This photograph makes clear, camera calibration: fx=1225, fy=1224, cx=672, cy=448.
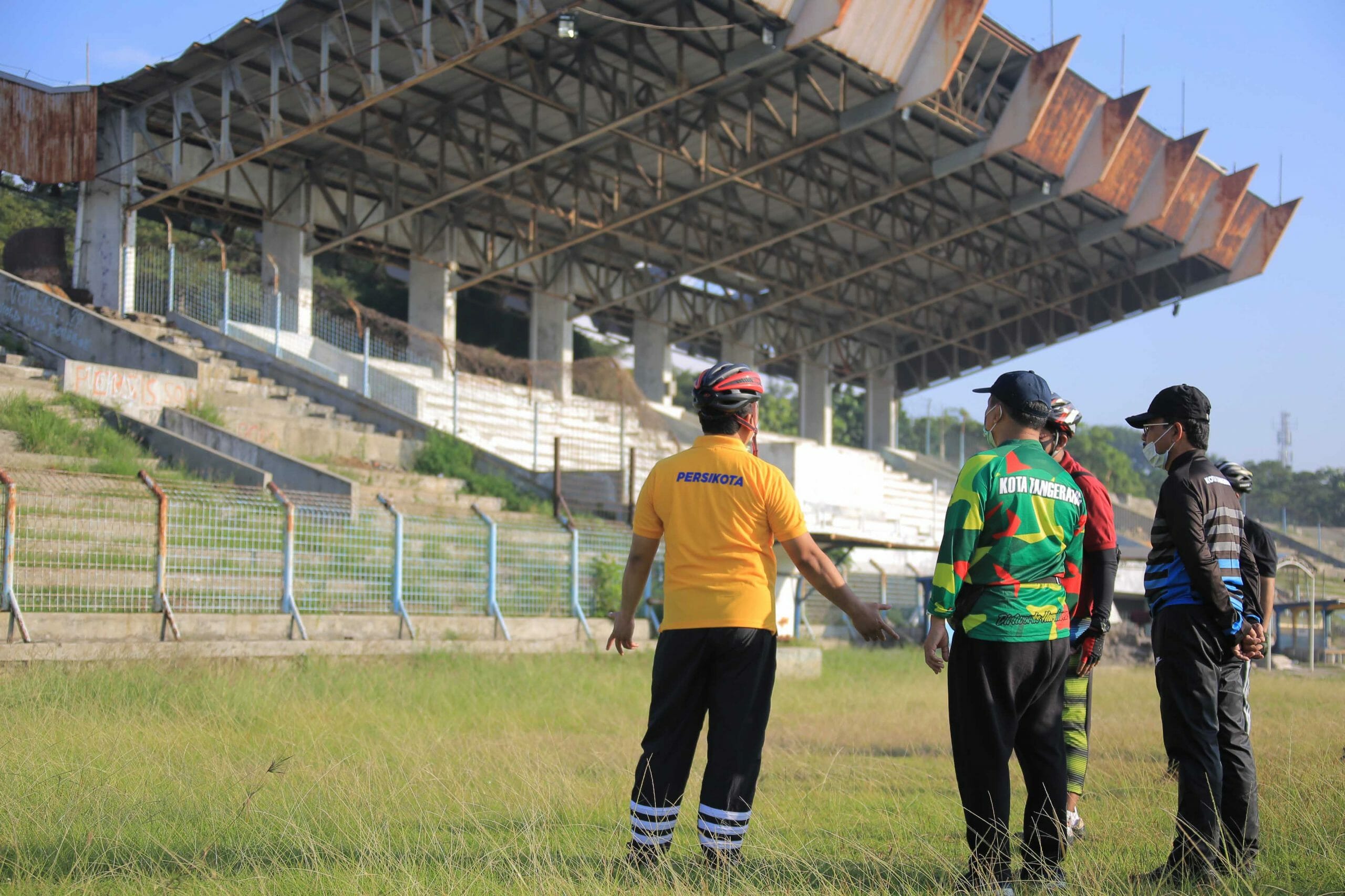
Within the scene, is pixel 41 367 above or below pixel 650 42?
below

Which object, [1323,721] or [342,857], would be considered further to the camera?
[1323,721]

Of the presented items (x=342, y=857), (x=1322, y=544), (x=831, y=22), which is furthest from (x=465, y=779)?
(x=1322, y=544)

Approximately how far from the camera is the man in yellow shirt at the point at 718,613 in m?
4.20

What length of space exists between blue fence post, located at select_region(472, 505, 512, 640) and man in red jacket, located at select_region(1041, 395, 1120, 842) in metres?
10.0

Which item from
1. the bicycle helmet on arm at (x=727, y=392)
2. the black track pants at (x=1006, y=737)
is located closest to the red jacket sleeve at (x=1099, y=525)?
the black track pants at (x=1006, y=737)

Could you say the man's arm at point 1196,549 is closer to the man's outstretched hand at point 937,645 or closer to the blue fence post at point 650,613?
the man's outstretched hand at point 937,645

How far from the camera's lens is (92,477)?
521 inches

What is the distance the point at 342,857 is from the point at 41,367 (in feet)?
61.4

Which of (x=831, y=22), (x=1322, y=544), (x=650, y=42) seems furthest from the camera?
(x=1322, y=544)

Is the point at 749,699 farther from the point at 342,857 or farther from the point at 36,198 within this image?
the point at 36,198

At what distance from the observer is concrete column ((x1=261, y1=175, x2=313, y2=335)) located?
3008cm

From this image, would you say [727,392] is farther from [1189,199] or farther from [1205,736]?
[1189,199]

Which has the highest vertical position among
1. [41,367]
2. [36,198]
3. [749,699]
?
[36,198]

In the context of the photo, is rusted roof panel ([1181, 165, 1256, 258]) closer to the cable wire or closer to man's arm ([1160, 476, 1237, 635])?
the cable wire
